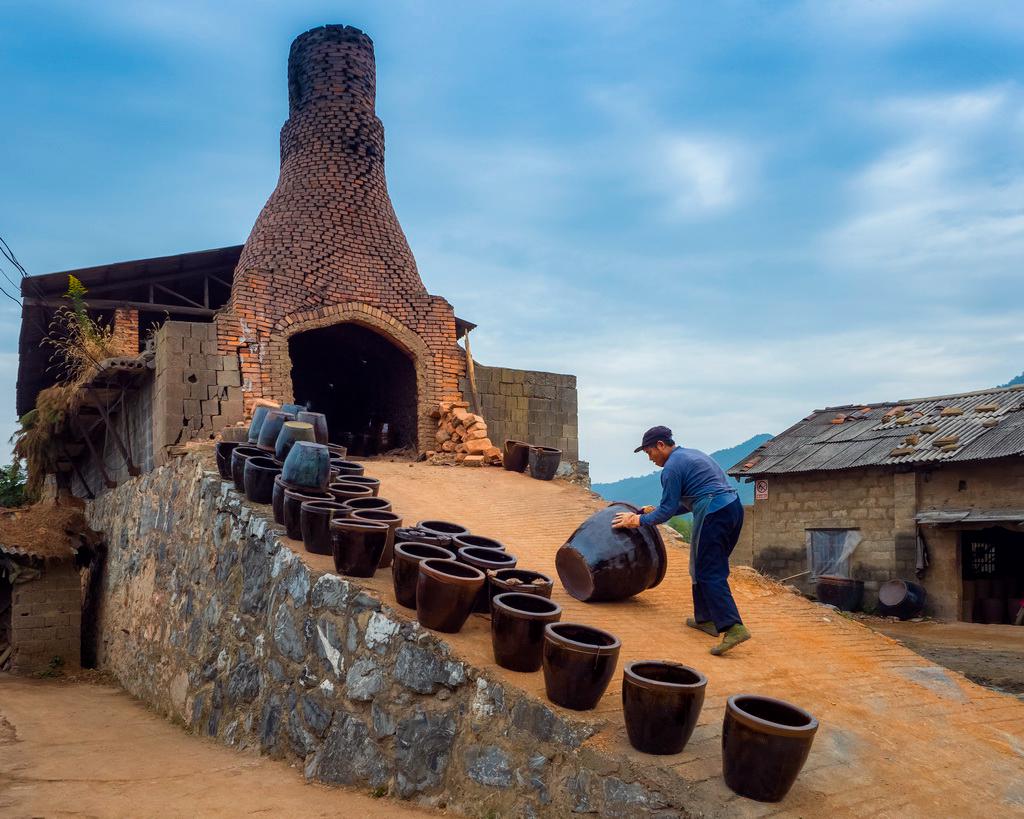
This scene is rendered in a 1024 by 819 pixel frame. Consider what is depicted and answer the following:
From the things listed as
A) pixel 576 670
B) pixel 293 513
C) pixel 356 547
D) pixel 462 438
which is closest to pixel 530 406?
pixel 462 438

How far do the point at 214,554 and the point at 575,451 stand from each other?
8.94 m

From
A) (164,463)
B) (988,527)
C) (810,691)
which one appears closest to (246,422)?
(164,463)

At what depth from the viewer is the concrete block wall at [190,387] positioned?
1045 centimetres

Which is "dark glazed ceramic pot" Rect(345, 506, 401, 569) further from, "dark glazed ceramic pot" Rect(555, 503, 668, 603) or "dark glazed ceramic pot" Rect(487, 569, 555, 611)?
"dark glazed ceramic pot" Rect(555, 503, 668, 603)

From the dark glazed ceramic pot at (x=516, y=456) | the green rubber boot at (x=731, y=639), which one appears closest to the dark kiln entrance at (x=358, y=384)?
the dark glazed ceramic pot at (x=516, y=456)

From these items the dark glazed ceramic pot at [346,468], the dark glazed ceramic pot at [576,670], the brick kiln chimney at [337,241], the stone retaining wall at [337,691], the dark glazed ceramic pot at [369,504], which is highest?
the brick kiln chimney at [337,241]

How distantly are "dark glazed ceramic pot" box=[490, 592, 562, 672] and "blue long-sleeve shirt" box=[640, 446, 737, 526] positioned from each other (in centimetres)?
124

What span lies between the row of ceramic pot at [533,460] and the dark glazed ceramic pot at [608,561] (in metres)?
6.05

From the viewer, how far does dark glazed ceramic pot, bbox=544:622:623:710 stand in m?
3.57

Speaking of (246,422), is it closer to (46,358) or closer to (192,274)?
(192,274)

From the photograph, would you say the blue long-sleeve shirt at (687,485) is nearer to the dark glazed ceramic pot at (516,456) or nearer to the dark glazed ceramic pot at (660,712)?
the dark glazed ceramic pot at (660,712)

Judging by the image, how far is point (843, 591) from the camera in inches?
572

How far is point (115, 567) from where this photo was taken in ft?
37.7

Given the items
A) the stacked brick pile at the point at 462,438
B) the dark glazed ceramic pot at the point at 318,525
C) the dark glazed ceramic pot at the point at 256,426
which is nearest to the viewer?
the dark glazed ceramic pot at the point at 318,525
